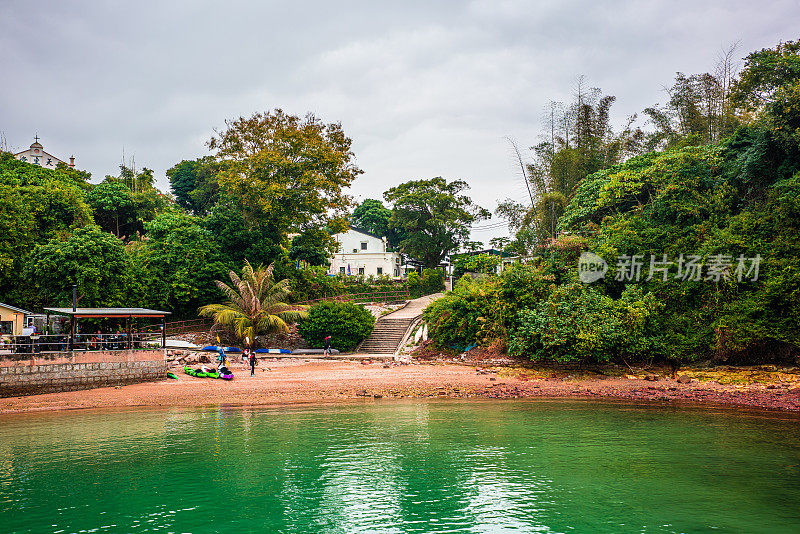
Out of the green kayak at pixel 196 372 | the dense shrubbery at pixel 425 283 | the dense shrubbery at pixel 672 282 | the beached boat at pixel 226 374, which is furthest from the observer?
the dense shrubbery at pixel 425 283

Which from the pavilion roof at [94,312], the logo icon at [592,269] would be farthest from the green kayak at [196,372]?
the logo icon at [592,269]

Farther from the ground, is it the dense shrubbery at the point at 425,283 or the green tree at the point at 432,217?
the green tree at the point at 432,217

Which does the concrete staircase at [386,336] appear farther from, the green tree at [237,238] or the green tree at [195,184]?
the green tree at [195,184]

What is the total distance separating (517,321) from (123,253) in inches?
832

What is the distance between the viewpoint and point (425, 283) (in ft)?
152

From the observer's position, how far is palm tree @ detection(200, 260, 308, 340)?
2970 centimetres

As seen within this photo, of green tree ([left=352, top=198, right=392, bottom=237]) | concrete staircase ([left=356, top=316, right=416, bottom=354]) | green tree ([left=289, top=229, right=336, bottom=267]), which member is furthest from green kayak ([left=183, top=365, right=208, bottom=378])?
green tree ([left=352, top=198, right=392, bottom=237])

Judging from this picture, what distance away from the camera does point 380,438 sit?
46.3 ft

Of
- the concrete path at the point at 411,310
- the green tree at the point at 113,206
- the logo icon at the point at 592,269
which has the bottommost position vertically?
the concrete path at the point at 411,310

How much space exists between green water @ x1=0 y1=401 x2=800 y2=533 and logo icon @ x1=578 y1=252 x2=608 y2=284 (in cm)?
928

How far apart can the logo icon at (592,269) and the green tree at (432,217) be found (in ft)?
99.6

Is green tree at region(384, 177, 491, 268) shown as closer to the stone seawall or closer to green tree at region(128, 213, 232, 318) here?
green tree at region(128, 213, 232, 318)

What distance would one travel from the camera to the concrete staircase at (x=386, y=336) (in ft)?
101

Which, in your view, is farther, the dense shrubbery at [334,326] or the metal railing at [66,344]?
the dense shrubbery at [334,326]
